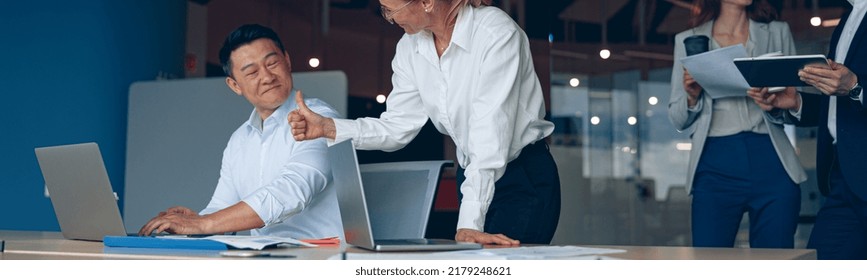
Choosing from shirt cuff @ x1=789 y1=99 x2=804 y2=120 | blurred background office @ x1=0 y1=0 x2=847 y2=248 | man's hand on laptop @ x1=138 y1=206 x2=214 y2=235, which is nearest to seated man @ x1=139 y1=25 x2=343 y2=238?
man's hand on laptop @ x1=138 y1=206 x2=214 y2=235

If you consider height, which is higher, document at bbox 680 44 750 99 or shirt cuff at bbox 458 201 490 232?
document at bbox 680 44 750 99

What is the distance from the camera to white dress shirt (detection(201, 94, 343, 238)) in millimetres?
2779

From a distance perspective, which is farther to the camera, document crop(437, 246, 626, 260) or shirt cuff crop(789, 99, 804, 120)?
shirt cuff crop(789, 99, 804, 120)

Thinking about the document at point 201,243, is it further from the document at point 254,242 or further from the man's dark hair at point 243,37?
the man's dark hair at point 243,37

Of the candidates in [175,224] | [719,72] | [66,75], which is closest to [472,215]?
[175,224]

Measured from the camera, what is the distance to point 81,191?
2414 millimetres

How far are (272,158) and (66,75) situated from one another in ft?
5.34

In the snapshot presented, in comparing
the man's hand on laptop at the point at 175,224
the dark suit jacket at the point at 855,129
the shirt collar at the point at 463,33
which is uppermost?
the shirt collar at the point at 463,33

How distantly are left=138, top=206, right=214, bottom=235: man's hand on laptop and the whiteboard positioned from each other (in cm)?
186

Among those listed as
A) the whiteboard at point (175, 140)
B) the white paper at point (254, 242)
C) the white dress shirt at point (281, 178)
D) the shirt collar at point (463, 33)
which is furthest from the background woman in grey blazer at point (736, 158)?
the whiteboard at point (175, 140)

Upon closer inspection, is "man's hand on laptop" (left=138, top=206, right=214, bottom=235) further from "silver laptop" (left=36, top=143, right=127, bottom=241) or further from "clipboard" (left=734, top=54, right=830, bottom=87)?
"clipboard" (left=734, top=54, right=830, bottom=87)

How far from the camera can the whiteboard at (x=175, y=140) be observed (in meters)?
4.42

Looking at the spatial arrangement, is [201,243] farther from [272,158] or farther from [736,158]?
[736,158]

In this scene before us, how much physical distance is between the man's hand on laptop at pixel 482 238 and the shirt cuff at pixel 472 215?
3 centimetres
